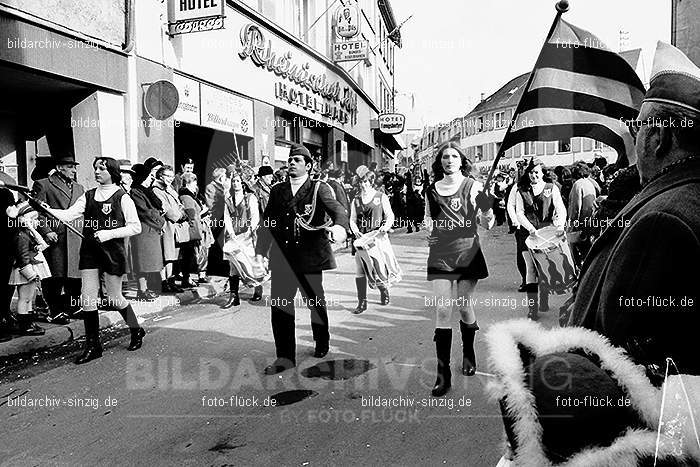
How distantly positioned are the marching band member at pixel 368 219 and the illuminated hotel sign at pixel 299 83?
8312 mm

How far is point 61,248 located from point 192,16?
6.22 metres

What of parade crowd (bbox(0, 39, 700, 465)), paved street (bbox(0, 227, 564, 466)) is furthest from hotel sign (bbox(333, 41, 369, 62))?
paved street (bbox(0, 227, 564, 466))

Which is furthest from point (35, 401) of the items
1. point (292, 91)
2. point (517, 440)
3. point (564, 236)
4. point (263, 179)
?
point (292, 91)

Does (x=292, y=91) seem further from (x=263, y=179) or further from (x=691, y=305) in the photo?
(x=691, y=305)

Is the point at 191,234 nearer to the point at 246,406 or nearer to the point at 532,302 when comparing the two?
the point at 532,302

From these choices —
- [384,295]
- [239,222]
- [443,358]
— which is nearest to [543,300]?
[384,295]

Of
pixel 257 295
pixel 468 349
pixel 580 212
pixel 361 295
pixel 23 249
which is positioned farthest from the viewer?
pixel 257 295

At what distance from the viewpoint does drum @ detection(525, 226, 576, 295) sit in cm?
738

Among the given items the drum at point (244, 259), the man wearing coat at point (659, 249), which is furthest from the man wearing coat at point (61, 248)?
the man wearing coat at point (659, 249)

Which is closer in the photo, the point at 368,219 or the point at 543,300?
the point at 543,300

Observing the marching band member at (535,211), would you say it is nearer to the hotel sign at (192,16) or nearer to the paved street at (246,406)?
the paved street at (246,406)

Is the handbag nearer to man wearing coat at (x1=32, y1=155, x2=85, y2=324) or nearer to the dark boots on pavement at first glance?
man wearing coat at (x1=32, y1=155, x2=85, y2=324)

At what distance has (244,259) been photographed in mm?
8453

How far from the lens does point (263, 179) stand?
11172mm
